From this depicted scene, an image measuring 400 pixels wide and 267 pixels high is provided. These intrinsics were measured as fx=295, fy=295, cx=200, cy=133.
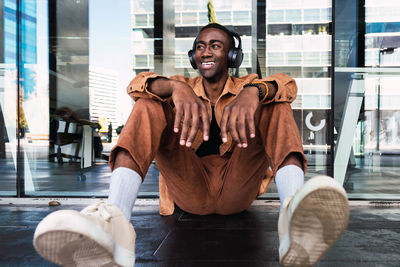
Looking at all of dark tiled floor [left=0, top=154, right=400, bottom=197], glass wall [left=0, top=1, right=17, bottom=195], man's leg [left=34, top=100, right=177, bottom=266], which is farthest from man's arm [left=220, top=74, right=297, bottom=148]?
glass wall [left=0, top=1, right=17, bottom=195]

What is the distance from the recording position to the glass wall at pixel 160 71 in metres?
2.76

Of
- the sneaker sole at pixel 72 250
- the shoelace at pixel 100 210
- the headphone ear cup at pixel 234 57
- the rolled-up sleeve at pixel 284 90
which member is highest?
the headphone ear cup at pixel 234 57

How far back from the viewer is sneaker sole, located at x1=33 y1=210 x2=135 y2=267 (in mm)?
632

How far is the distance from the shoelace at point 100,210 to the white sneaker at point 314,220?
0.45 meters

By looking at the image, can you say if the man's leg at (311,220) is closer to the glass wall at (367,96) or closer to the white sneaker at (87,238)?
the white sneaker at (87,238)

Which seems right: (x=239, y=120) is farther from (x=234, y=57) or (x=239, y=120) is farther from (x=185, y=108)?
(x=234, y=57)

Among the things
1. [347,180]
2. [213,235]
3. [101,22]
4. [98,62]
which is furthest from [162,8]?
[213,235]

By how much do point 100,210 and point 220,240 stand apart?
2.45ft

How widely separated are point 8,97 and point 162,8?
7.68ft

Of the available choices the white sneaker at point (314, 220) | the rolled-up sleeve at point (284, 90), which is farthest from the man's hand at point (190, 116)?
the white sneaker at point (314, 220)

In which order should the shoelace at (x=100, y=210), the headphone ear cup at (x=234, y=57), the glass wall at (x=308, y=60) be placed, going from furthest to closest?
the glass wall at (x=308, y=60), the headphone ear cup at (x=234, y=57), the shoelace at (x=100, y=210)

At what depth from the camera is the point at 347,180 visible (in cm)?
274

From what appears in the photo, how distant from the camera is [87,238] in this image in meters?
0.65

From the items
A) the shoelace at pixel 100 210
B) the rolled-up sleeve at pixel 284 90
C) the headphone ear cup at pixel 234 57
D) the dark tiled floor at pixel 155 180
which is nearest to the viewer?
the shoelace at pixel 100 210
